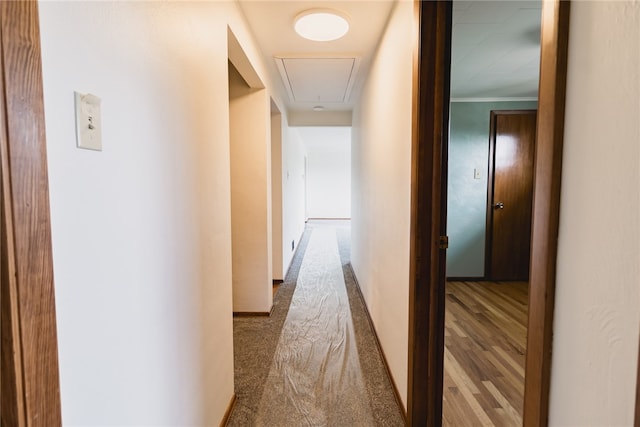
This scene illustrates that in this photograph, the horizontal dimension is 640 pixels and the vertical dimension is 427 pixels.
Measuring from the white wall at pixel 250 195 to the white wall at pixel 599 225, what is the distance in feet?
8.36

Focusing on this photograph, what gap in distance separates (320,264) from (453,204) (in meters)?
2.08

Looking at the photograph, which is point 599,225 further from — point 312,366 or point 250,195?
point 250,195

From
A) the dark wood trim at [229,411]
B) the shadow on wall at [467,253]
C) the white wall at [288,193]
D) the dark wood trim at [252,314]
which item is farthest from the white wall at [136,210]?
the shadow on wall at [467,253]

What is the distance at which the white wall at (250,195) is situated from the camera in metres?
2.85

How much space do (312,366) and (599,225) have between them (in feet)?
6.52

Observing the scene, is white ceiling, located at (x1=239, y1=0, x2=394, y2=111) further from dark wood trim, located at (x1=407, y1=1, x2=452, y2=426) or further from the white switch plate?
the white switch plate

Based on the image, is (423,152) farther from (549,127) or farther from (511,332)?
(511,332)

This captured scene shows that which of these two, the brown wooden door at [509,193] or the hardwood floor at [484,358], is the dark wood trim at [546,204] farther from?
the brown wooden door at [509,193]

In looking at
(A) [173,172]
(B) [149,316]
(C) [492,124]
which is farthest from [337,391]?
(C) [492,124]

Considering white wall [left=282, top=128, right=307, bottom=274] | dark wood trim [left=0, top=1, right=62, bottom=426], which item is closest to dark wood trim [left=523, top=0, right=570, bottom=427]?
dark wood trim [left=0, top=1, right=62, bottom=426]

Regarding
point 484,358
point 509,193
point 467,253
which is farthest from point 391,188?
point 509,193

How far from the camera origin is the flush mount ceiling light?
6.49ft

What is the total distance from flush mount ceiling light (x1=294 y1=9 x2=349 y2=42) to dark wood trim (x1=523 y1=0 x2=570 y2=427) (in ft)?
5.35

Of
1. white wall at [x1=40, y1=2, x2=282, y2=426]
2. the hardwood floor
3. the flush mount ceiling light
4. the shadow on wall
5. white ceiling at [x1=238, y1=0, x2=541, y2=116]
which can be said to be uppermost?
white ceiling at [x1=238, y1=0, x2=541, y2=116]
